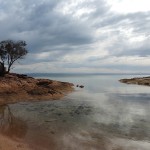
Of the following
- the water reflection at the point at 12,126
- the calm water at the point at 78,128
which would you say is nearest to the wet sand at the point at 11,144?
the calm water at the point at 78,128

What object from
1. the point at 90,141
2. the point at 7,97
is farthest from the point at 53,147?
the point at 7,97

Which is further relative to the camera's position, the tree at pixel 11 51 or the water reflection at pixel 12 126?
the tree at pixel 11 51

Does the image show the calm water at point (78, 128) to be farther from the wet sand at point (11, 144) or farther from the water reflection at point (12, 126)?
the wet sand at point (11, 144)

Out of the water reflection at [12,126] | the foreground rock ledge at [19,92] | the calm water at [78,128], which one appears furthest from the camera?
the foreground rock ledge at [19,92]

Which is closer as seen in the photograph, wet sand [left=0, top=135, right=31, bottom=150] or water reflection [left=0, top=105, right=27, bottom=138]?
wet sand [left=0, top=135, right=31, bottom=150]

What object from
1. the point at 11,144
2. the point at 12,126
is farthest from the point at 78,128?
the point at 11,144

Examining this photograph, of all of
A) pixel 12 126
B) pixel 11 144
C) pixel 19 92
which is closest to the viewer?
pixel 11 144

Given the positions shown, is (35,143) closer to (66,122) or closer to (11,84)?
(66,122)

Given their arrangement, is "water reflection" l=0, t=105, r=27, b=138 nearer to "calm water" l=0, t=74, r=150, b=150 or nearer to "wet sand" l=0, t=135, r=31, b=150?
"calm water" l=0, t=74, r=150, b=150

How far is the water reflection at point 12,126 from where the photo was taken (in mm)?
22750

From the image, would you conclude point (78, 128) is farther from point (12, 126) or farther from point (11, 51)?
point (11, 51)

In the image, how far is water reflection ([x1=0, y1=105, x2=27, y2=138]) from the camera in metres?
22.8

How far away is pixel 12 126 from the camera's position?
2558 cm

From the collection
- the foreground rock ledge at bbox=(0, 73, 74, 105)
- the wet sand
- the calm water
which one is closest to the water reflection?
the calm water
